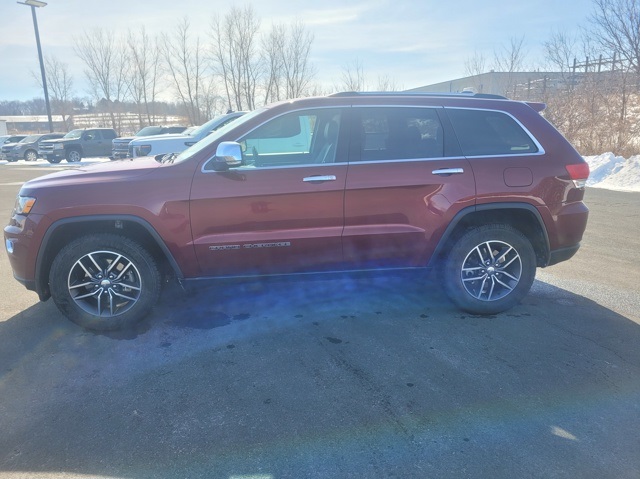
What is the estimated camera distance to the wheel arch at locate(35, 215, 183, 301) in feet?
11.7

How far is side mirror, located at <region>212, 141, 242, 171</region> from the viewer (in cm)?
341

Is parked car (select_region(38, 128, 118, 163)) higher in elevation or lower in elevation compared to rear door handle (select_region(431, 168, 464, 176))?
lower

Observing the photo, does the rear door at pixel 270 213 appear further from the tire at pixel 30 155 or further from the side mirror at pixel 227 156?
the tire at pixel 30 155

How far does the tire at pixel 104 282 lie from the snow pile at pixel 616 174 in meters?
11.8

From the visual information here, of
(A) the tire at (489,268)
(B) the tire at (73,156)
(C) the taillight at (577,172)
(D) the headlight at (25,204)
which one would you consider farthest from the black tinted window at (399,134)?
(B) the tire at (73,156)

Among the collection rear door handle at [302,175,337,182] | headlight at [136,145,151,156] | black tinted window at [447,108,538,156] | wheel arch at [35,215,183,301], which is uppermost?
black tinted window at [447,108,538,156]

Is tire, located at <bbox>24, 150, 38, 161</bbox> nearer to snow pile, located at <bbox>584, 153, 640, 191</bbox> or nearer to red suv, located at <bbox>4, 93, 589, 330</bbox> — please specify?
red suv, located at <bbox>4, 93, 589, 330</bbox>

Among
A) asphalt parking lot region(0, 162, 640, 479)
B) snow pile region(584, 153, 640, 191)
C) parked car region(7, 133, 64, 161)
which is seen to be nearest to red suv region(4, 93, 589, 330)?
asphalt parking lot region(0, 162, 640, 479)

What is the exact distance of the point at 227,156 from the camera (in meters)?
3.47

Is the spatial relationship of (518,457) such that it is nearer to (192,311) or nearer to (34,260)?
(192,311)

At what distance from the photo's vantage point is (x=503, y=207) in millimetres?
3904

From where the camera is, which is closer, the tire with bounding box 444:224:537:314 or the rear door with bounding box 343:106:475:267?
the rear door with bounding box 343:106:475:267

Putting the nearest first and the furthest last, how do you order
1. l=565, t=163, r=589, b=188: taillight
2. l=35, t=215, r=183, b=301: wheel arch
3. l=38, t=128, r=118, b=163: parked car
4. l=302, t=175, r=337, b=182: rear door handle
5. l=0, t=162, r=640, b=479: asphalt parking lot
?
1. l=0, t=162, r=640, b=479: asphalt parking lot
2. l=35, t=215, r=183, b=301: wheel arch
3. l=302, t=175, r=337, b=182: rear door handle
4. l=565, t=163, r=589, b=188: taillight
5. l=38, t=128, r=118, b=163: parked car

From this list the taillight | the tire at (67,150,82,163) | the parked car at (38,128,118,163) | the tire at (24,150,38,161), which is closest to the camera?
the taillight
